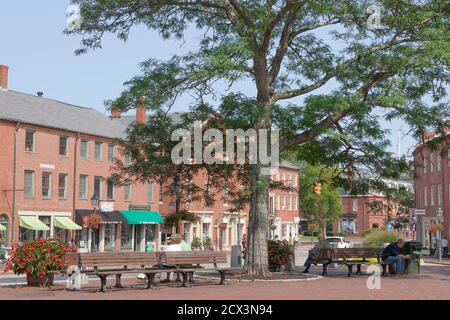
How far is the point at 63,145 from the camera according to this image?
180 ft

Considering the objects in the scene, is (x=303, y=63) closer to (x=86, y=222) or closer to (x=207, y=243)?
(x=86, y=222)

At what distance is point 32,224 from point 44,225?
1.21m

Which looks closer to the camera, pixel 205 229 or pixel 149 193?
pixel 149 193

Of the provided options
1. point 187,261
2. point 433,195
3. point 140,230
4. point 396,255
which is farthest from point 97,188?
point 187,261

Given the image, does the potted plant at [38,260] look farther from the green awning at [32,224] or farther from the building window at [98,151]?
the building window at [98,151]

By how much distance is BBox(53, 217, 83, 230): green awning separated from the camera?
53.3 meters

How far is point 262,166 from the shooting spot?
22.9 metres

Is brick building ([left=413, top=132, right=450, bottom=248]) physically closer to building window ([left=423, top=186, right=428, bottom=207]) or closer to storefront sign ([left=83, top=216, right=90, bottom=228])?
building window ([left=423, top=186, right=428, bottom=207])

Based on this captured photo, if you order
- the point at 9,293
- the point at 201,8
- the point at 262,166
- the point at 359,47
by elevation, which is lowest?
the point at 9,293

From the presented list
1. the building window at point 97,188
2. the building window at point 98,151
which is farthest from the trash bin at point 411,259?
the building window at point 98,151

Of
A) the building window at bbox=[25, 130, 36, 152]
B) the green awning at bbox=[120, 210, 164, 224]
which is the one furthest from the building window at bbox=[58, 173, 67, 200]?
the green awning at bbox=[120, 210, 164, 224]
